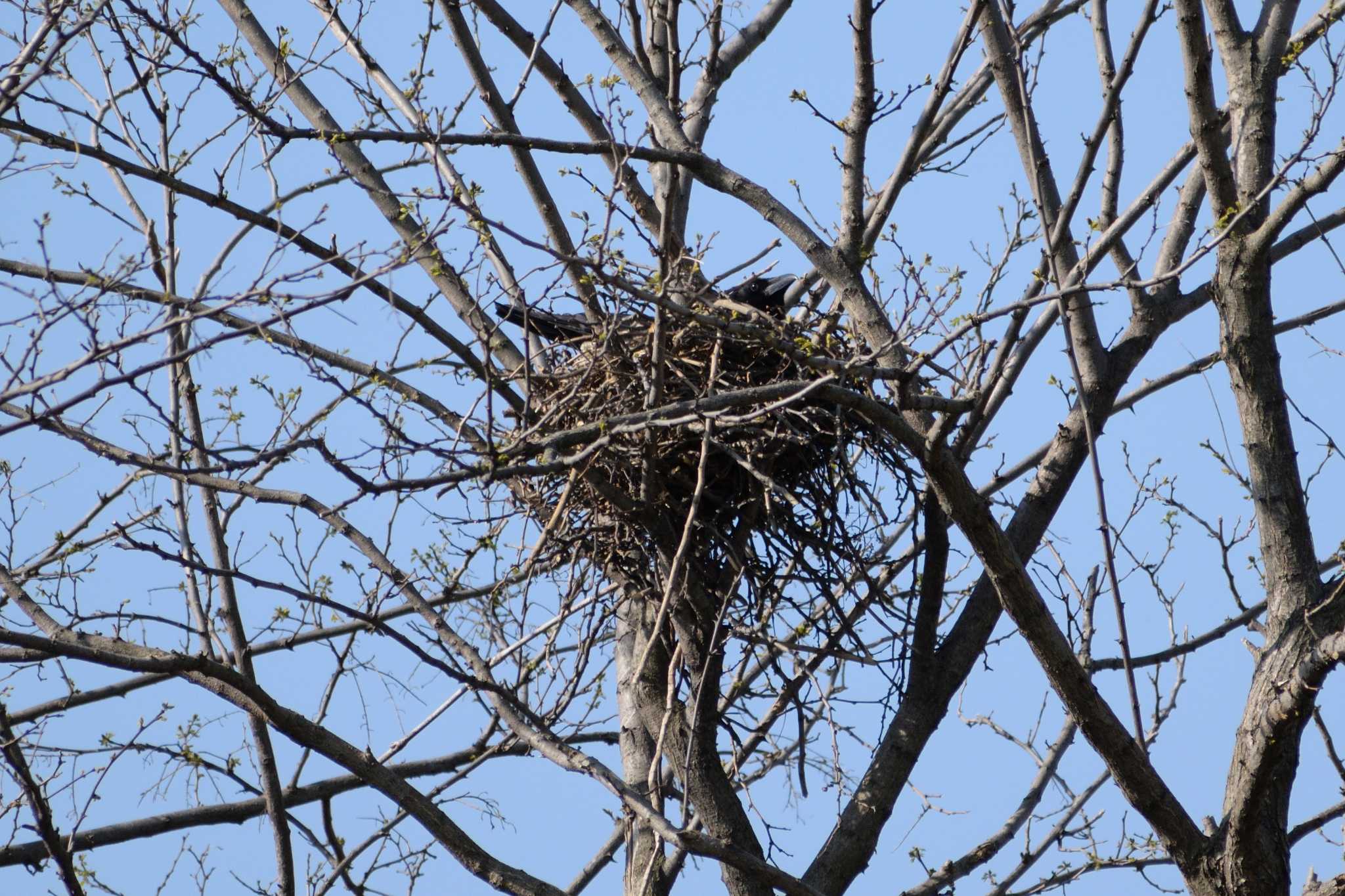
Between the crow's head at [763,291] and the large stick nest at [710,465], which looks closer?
the large stick nest at [710,465]

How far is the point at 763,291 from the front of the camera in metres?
4.54

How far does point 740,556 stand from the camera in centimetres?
→ 387

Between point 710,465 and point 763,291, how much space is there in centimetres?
85

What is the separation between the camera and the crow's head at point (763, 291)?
4441mm

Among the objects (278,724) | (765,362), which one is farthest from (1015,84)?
(278,724)

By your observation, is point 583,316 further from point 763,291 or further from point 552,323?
point 763,291

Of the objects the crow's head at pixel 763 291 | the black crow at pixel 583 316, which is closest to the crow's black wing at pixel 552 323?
the black crow at pixel 583 316

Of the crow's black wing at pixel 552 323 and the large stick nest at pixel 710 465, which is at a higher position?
the crow's black wing at pixel 552 323

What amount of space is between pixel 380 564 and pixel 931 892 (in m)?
2.00

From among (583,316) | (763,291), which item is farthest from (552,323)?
(763,291)

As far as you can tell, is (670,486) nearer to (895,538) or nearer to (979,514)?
(979,514)

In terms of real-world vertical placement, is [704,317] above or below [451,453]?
above

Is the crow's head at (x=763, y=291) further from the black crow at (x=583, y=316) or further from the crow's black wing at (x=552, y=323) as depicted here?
the crow's black wing at (x=552, y=323)

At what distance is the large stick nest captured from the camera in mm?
3730
